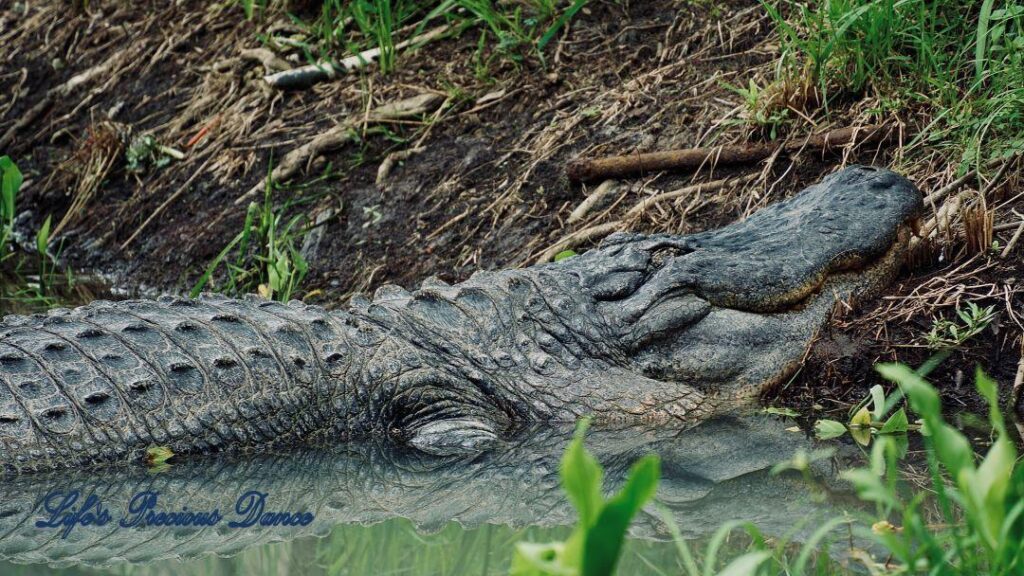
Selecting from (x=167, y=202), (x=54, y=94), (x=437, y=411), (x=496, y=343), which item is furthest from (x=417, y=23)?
(x=437, y=411)

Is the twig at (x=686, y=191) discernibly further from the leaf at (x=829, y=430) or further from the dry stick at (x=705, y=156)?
the leaf at (x=829, y=430)

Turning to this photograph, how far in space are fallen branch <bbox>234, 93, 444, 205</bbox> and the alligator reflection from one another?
2.92 metres

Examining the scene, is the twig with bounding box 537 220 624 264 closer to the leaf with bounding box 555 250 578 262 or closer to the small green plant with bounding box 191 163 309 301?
the leaf with bounding box 555 250 578 262

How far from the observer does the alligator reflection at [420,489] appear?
2.76 m

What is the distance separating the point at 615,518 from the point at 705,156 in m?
3.80

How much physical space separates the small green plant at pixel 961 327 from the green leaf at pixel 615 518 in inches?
99.2

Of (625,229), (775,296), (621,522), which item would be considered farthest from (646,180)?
(621,522)

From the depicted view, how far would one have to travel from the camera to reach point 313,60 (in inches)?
272

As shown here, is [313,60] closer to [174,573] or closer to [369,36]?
[369,36]

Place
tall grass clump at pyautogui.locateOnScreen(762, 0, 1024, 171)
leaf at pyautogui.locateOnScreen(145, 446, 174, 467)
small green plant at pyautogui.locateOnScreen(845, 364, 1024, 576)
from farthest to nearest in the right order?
tall grass clump at pyautogui.locateOnScreen(762, 0, 1024, 171) → leaf at pyautogui.locateOnScreen(145, 446, 174, 467) → small green plant at pyautogui.locateOnScreen(845, 364, 1024, 576)

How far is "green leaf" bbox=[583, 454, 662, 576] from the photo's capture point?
1555mm

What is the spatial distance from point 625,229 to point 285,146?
94.7 inches

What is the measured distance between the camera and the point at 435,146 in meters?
6.21

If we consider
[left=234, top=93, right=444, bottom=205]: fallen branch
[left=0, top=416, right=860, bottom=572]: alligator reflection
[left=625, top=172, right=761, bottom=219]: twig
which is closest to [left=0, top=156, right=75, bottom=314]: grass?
[left=234, top=93, right=444, bottom=205]: fallen branch
